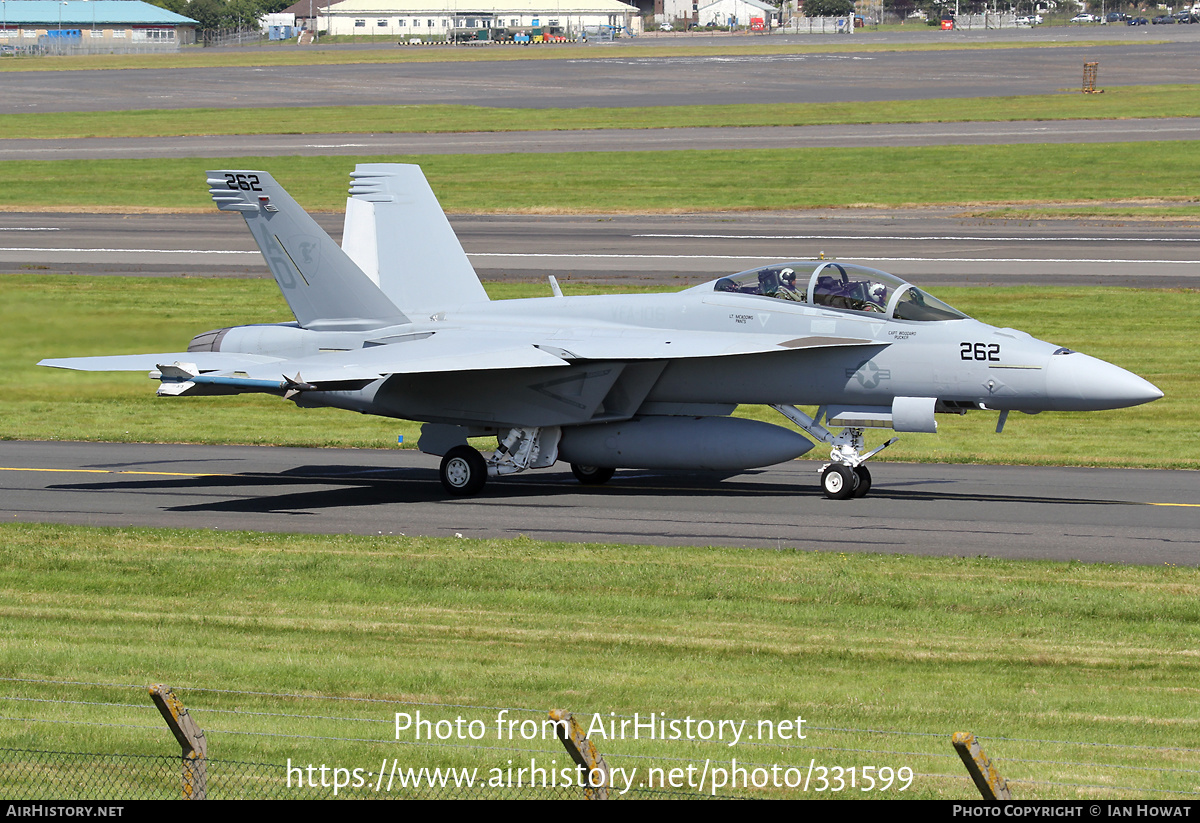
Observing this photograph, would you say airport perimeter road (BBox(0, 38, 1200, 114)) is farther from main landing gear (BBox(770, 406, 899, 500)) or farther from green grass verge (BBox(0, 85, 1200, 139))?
main landing gear (BBox(770, 406, 899, 500))

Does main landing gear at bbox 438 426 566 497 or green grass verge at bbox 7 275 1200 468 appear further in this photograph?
green grass verge at bbox 7 275 1200 468

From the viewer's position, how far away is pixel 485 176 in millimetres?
56125

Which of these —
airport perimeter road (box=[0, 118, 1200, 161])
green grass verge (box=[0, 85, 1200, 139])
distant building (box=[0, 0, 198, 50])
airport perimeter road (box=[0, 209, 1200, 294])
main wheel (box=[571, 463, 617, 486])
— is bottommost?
main wheel (box=[571, 463, 617, 486])

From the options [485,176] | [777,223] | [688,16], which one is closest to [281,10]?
[688,16]

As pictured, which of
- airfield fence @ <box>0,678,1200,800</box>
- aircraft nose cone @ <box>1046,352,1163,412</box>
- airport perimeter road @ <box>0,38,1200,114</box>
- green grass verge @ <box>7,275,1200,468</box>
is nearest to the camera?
airfield fence @ <box>0,678,1200,800</box>

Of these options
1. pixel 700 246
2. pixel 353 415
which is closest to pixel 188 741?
pixel 353 415

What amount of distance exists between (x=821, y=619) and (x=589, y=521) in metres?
5.65

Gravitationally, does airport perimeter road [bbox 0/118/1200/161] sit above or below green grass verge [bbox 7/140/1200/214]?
above

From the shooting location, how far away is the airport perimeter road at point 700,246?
38.1 metres

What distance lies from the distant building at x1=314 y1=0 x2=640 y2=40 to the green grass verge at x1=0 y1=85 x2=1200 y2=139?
88.7 meters

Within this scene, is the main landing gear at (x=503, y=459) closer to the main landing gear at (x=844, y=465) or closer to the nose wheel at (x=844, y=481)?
the main landing gear at (x=844, y=465)

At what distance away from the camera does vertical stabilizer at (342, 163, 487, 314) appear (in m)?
23.1

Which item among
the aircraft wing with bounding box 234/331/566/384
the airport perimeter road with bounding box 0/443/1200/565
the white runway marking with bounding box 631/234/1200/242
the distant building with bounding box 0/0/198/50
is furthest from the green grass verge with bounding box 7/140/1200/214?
the distant building with bounding box 0/0/198/50
